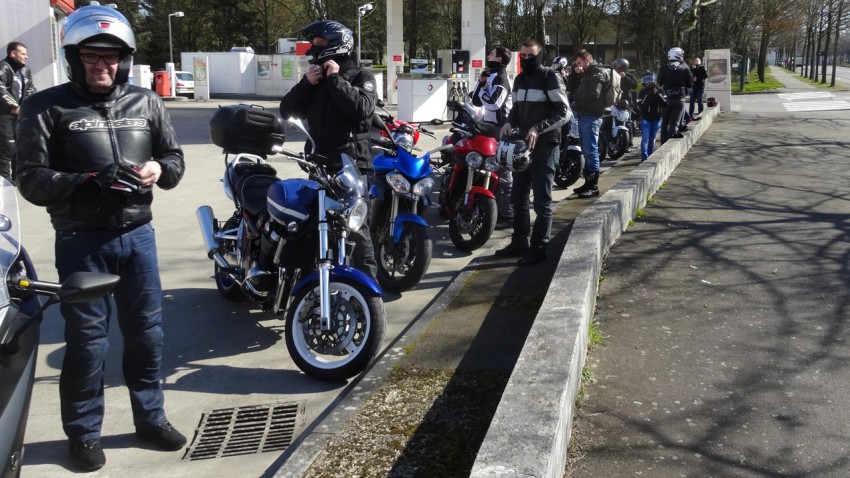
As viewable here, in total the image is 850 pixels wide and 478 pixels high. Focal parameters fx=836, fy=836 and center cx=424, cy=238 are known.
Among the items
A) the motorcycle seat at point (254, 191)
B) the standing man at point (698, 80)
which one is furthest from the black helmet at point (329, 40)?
the standing man at point (698, 80)

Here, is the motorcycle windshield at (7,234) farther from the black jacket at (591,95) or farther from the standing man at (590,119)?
the black jacket at (591,95)

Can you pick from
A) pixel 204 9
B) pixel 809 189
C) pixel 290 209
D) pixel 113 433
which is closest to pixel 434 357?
pixel 290 209

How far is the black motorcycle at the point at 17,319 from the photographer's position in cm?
261

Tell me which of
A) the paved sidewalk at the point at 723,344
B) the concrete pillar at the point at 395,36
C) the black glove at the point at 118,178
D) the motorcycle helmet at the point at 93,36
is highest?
the concrete pillar at the point at 395,36

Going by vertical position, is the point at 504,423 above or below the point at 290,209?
below

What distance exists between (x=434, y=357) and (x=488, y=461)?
2103mm

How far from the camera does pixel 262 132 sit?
5.96 m

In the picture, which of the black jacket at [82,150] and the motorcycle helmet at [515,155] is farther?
the motorcycle helmet at [515,155]

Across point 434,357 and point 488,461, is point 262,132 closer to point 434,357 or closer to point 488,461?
point 434,357

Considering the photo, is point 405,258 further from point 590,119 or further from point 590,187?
point 590,119

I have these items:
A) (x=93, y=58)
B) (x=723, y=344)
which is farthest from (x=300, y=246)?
(x=723, y=344)

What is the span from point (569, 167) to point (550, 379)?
810 cm

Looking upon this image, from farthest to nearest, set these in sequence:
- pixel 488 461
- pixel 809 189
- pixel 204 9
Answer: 1. pixel 204 9
2. pixel 809 189
3. pixel 488 461

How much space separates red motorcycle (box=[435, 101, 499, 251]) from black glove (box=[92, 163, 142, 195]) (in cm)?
449
